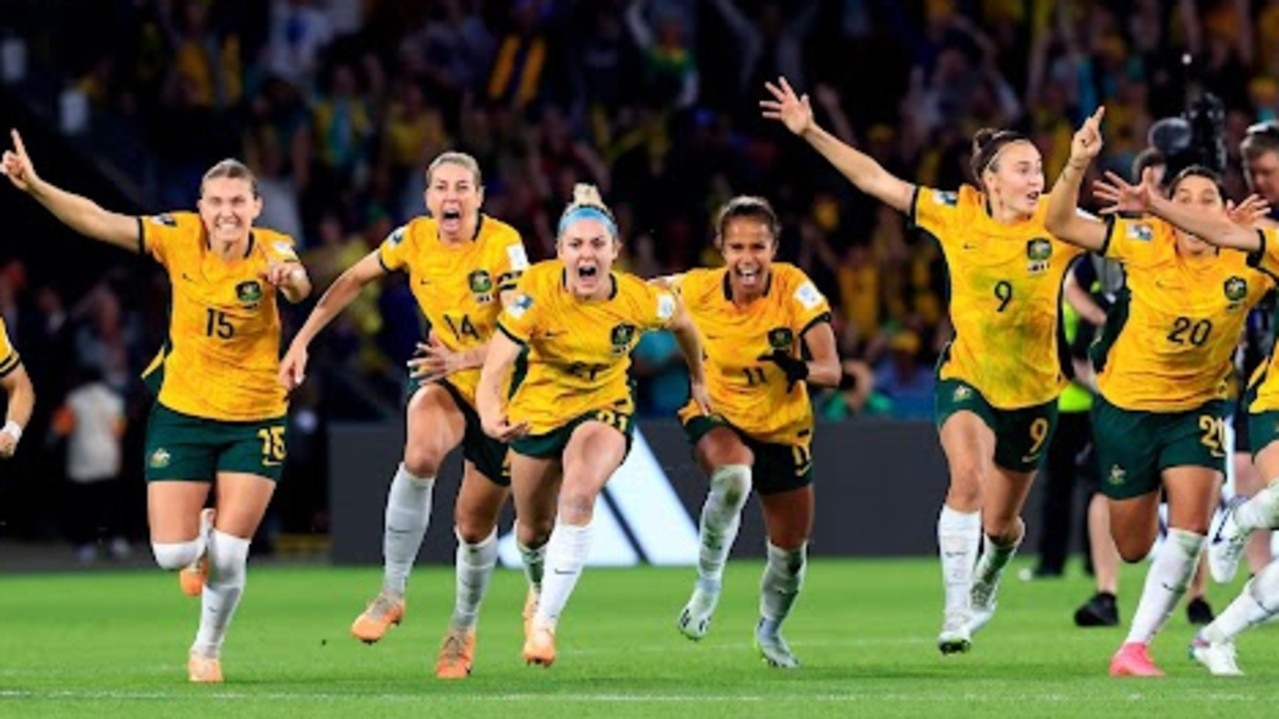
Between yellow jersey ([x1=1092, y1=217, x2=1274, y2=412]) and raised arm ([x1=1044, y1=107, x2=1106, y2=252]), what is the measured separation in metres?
0.13

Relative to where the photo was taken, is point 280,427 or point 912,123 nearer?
point 280,427

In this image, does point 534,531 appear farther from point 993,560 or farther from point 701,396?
point 993,560

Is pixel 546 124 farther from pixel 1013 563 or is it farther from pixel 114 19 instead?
pixel 1013 563

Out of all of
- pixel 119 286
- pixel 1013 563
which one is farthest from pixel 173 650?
pixel 119 286

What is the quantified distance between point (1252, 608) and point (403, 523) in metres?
3.99

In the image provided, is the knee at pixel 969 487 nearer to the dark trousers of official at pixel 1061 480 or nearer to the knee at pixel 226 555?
the knee at pixel 226 555

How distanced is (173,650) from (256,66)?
39.9 feet

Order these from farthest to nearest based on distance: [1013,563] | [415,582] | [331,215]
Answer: [331,215]
[1013,563]
[415,582]

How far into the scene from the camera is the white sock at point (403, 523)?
15695 mm

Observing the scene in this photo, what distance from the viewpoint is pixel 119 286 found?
1093 inches

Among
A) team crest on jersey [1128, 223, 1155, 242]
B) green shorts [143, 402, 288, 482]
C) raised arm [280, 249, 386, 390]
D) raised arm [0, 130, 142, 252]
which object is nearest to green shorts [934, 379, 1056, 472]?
team crest on jersey [1128, 223, 1155, 242]

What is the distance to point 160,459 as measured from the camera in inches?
575

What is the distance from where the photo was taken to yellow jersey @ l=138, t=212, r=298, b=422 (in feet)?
48.1

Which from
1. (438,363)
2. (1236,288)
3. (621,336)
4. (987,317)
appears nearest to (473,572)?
(438,363)
